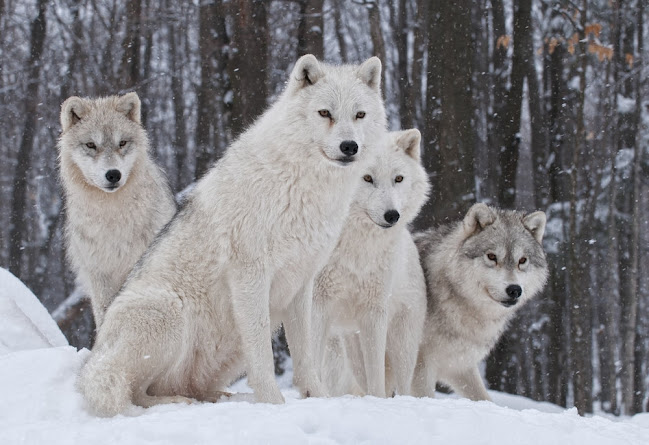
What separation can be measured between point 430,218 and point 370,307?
4.56m

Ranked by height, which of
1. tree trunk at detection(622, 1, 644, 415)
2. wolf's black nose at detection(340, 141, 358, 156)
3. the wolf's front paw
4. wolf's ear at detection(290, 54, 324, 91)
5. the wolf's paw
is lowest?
tree trunk at detection(622, 1, 644, 415)

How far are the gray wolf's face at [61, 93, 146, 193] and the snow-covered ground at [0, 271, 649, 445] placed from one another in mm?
2537

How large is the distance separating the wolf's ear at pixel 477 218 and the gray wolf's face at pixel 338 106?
2.15m

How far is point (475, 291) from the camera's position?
655 centimetres

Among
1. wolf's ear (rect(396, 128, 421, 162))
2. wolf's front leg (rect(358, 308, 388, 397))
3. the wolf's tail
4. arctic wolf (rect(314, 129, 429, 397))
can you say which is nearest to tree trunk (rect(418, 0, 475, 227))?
wolf's ear (rect(396, 128, 421, 162))

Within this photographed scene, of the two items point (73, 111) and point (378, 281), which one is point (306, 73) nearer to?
point (378, 281)

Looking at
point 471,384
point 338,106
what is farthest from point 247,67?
point 338,106

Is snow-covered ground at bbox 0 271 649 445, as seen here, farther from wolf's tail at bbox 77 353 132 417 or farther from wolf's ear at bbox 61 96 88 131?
wolf's ear at bbox 61 96 88 131

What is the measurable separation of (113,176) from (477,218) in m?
3.30

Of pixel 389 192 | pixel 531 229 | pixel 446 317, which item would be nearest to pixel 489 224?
pixel 531 229

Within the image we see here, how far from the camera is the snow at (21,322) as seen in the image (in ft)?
19.8

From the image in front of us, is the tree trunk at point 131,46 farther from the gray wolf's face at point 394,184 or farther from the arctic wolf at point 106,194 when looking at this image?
the gray wolf's face at point 394,184

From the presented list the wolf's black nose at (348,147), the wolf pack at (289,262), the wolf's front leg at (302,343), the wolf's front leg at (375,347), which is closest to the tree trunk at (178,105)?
the wolf pack at (289,262)

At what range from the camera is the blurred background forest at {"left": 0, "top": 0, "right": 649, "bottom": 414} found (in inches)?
407
